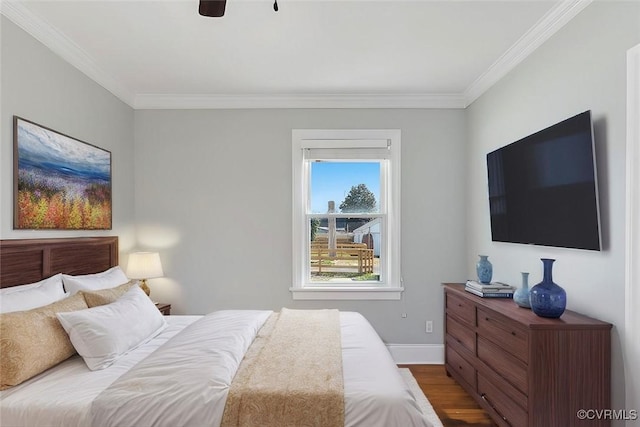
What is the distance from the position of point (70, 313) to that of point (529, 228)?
2.82 metres

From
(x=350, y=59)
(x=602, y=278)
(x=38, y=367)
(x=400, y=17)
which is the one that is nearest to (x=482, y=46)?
(x=400, y=17)

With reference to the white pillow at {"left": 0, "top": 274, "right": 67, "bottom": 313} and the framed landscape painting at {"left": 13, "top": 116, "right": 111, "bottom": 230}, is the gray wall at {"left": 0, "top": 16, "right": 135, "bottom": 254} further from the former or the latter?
the white pillow at {"left": 0, "top": 274, "right": 67, "bottom": 313}

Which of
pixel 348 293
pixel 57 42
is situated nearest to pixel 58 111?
pixel 57 42

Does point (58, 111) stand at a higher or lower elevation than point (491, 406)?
higher

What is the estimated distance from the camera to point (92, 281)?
2531 mm

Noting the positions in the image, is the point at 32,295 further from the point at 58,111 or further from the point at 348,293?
the point at 348,293

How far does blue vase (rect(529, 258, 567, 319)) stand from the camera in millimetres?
2016

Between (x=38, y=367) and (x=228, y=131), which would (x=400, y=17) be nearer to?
(x=228, y=131)

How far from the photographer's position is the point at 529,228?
247 cm

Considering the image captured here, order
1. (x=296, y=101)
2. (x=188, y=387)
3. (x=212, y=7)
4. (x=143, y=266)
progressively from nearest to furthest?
(x=188, y=387) → (x=212, y=7) → (x=143, y=266) → (x=296, y=101)

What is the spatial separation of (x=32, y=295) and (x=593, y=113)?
10.7ft

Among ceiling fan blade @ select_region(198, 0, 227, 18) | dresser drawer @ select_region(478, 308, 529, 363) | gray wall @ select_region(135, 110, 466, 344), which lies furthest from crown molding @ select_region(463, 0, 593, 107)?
ceiling fan blade @ select_region(198, 0, 227, 18)

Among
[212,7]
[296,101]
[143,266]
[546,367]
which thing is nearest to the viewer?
[212,7]

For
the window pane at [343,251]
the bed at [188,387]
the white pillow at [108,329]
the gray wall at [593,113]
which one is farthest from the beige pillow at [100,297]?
the gray wall at [593,113]
